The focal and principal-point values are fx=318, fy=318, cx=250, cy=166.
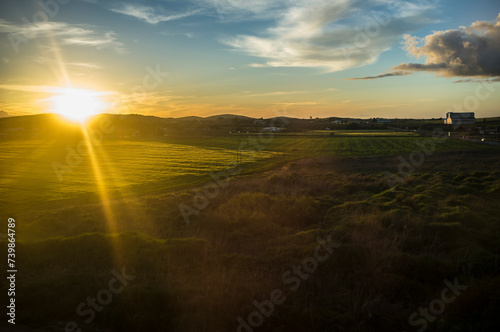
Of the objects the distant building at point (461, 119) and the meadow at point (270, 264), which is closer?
the meadow at point (270, 264)

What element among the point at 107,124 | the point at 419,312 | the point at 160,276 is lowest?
the point at 419,312

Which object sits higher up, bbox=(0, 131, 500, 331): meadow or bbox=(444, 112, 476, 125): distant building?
bbox=(444, 112, 476, 125): distant building

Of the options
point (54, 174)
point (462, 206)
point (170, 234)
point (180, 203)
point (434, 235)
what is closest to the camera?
point (434, 235)

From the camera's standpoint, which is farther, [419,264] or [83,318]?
[419,264]

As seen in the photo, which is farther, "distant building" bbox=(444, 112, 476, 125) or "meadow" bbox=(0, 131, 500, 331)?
"distant building" bbox=(444, 112, 476, 125)

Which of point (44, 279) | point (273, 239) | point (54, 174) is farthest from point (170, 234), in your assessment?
point (54, 174)

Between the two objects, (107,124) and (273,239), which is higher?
(107,124)

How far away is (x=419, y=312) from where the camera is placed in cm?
1009

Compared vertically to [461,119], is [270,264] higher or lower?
lower

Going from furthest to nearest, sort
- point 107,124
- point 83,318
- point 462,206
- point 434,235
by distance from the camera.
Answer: point 107,124, point 462,206, point 434,235, point 83,318

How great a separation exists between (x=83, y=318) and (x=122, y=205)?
1611cm

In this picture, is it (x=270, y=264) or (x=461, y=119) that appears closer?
(x=270, y=264)

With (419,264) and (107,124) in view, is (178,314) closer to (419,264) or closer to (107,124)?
(419,264)

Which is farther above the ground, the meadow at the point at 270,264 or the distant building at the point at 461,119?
the distant building at the point at 461,119
